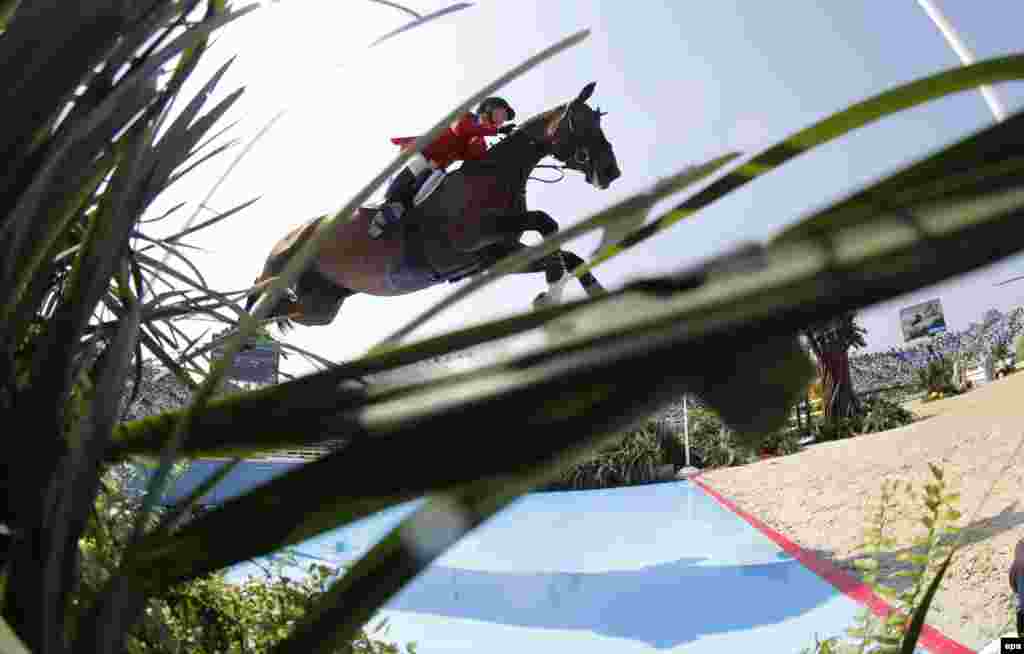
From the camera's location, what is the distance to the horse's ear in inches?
124

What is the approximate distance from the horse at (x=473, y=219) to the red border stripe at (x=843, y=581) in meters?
1.93

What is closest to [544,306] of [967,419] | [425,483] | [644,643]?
[425,483]

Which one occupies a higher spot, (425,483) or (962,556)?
(425,483)

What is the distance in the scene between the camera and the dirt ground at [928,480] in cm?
366

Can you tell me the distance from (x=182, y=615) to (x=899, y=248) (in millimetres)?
686

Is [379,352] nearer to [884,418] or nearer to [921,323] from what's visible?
[884,418]

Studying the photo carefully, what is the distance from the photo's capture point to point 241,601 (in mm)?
1171

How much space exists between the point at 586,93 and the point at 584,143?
0.25 metres

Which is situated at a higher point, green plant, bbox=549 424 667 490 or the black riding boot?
the black riding boot

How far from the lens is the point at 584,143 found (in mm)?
3109

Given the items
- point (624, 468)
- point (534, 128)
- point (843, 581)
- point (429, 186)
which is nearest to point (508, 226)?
point (429, 186)

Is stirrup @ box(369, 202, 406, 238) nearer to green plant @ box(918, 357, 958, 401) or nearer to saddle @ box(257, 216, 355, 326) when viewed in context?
saddle @ box(257, 216, 355, 326)

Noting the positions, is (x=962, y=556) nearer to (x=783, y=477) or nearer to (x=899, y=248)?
(x=783, y=477)

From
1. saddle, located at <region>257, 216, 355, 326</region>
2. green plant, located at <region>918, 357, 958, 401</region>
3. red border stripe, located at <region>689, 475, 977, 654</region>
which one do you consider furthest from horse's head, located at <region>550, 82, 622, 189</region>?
green plant, located at <region>918, 357, 958, 401</region>
